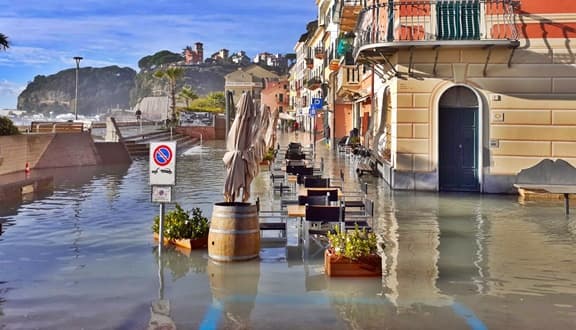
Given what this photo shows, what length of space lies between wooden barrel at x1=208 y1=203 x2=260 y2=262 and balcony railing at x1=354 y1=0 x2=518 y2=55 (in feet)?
30.2

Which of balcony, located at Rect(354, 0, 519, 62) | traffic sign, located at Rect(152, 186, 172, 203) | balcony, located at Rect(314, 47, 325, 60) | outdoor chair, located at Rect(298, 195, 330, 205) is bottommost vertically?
outdoor chair, located at Rect(298, 195, 330, 205)

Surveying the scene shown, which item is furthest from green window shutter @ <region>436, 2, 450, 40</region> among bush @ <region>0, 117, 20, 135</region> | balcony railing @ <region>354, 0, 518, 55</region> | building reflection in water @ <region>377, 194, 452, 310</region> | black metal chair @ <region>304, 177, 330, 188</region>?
bush @ <region>0, 117, 20, 135</region>

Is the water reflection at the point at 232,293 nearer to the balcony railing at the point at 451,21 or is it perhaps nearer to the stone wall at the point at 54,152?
the balcony railing at the point at 451,21

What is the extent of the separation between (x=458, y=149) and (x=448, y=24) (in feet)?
11.1

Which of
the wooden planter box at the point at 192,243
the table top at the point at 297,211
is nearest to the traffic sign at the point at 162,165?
the wooden planter box at the point at 192,243

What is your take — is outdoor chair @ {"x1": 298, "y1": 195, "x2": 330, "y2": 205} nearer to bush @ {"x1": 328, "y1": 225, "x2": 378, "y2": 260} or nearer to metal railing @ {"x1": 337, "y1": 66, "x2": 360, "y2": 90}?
bush @ {"x1": 328, "y1": 225, "x2": 378, "y2": 260}

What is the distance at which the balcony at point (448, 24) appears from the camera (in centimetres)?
1587

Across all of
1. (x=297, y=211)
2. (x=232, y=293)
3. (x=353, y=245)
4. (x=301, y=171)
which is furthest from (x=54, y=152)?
(x=353, y=245)

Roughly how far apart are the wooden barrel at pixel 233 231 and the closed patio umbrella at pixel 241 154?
1.49 feet

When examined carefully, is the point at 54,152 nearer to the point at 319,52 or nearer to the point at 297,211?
the point at 297,211

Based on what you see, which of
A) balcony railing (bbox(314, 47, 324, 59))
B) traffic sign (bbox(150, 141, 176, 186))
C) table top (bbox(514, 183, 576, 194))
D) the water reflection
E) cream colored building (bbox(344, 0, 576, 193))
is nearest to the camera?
the water reflection

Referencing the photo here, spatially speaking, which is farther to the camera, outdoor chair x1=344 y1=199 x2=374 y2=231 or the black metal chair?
the black metal chair

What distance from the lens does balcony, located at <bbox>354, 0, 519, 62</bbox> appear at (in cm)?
1587

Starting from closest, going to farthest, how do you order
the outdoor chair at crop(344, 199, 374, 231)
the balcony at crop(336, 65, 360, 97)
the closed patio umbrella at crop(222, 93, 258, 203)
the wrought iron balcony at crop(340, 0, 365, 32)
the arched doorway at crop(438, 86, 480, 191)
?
the closed patio umbrella at crop(222, 93, 258, 203), the outdoor chair at crop(344, 199, 374, 231), the arched doorway at crop(438, 86, 480, 191), the wrought iron balcony at crop(340, 0, 365, 32), the balcony at crop(336, 65, 360, 97)
